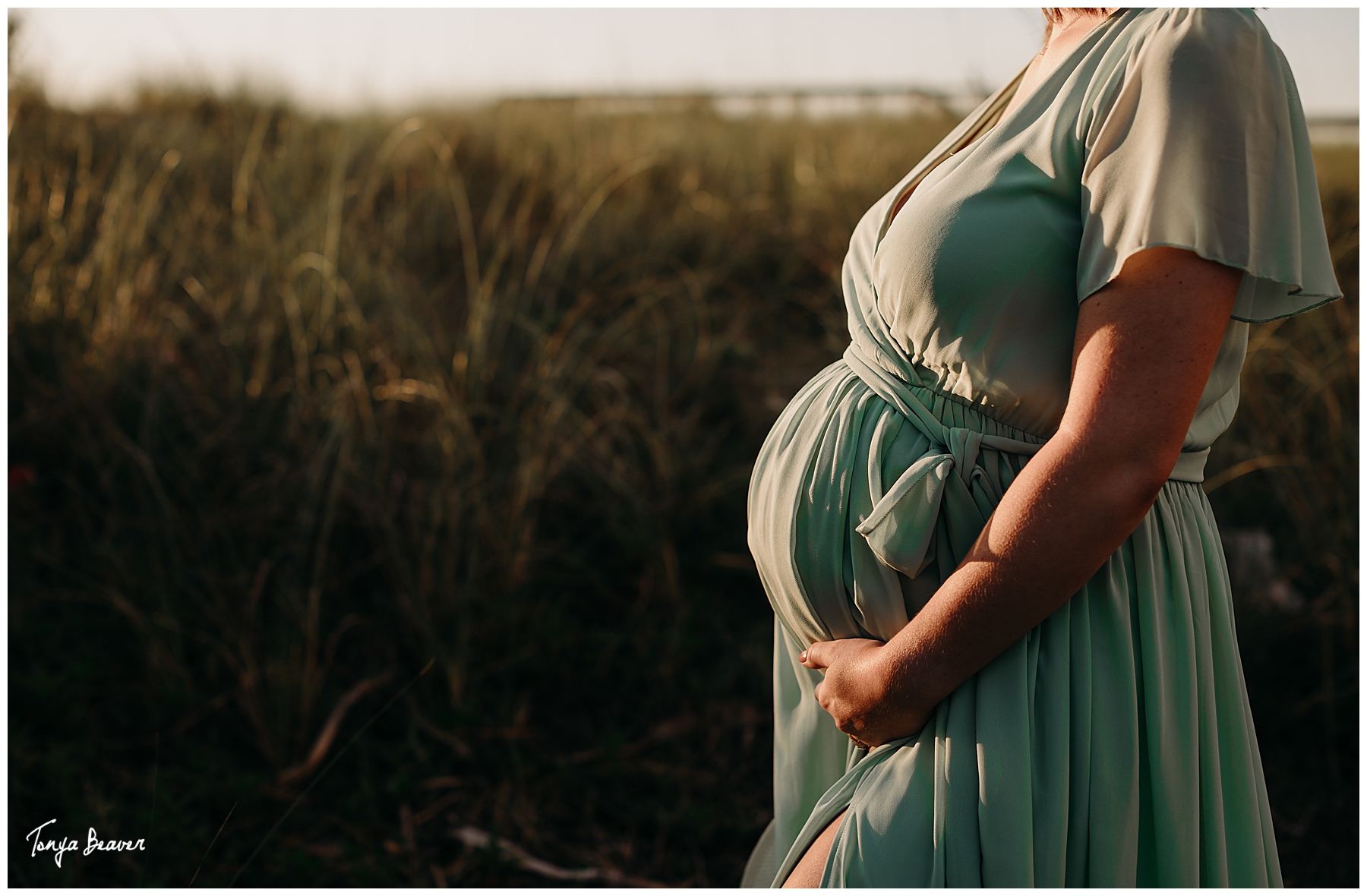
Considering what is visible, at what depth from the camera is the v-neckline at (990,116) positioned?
0.88m

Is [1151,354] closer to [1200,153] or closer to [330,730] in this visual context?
[1200,153]

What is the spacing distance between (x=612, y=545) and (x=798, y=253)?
1.82 m

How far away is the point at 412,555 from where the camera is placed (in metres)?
2.57

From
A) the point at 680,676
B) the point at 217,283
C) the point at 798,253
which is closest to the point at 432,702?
the point at 680,676

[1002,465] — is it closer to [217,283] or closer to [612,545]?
[612,545]

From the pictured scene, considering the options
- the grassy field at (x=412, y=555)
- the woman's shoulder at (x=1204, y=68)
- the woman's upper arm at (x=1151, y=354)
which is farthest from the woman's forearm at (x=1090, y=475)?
the grassy field at (x=412, y=555)

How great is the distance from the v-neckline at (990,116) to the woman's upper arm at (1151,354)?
0.82 ft

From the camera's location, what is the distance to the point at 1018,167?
2.77ft

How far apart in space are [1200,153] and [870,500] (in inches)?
18.3
